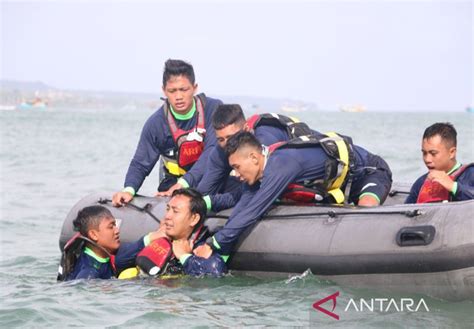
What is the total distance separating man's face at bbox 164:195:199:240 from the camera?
701 cm

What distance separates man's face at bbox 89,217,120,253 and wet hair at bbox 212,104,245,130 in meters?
1.08

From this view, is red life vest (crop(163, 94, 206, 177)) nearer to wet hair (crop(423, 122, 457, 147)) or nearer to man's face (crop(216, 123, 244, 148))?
man's face (crop(216, 123, 244, 148))

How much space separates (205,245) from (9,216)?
5817 mm

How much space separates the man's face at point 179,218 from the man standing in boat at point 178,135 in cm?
70

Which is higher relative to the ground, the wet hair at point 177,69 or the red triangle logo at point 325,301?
the wet hair at point 177,69

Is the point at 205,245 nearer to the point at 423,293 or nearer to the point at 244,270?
the point at 244,270

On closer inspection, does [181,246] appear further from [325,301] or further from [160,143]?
[160,143]

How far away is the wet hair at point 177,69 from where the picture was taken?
7762mm

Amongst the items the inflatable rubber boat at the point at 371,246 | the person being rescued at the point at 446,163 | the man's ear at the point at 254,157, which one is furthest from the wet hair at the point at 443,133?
the man's ear at the point at 254,157

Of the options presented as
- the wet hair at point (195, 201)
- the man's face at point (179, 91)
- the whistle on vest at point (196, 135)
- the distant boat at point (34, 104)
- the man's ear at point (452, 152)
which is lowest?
the distant boat at point (34, 104)

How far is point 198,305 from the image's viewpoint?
640 centimetres

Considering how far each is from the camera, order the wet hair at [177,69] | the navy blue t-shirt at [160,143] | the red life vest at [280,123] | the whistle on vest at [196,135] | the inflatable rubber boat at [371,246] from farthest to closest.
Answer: the whistle on vest at [196,135]
the navy blue t-shirt at [160,143]
the wet hair at [177,69]
the red life vest at [280,123]
the inflatable rubber boat at [371,246]

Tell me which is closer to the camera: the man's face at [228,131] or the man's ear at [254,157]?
the man's ear at [254,157]

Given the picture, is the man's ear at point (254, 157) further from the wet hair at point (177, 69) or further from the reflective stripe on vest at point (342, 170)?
the wet hair at point (177, 69)
